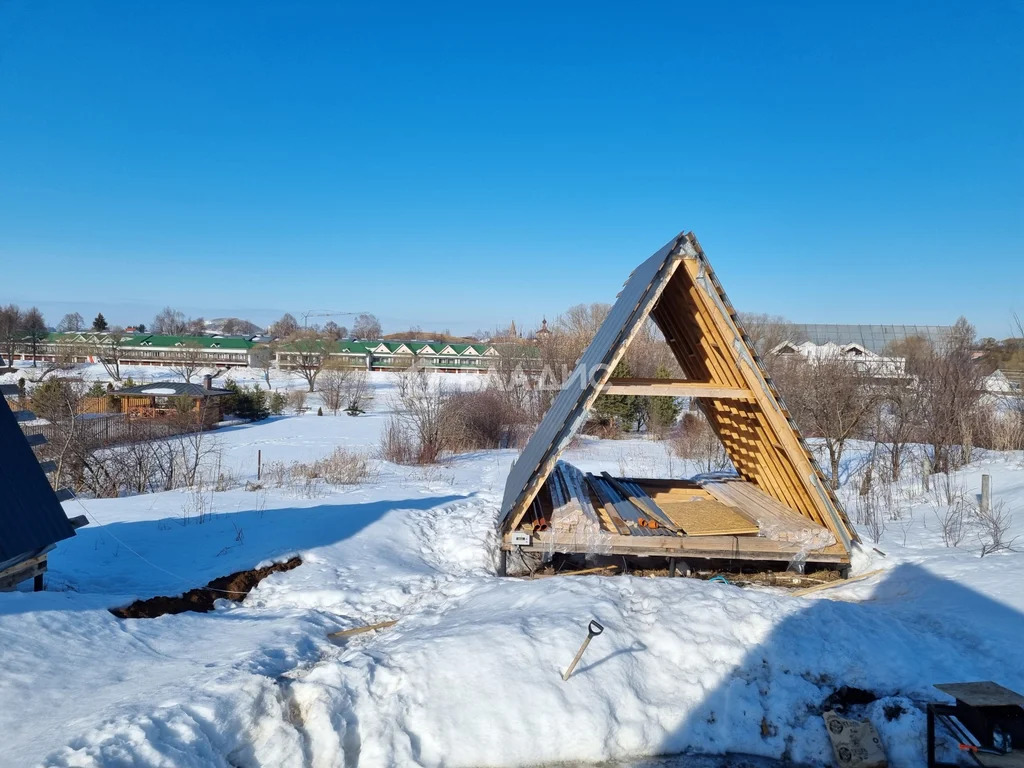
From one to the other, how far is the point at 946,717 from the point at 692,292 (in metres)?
4.35

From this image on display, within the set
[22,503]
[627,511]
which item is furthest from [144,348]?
[627,511]

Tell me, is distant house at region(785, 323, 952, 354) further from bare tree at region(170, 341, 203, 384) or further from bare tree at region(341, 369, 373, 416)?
bare tree at region(170, 341, 203, 384)

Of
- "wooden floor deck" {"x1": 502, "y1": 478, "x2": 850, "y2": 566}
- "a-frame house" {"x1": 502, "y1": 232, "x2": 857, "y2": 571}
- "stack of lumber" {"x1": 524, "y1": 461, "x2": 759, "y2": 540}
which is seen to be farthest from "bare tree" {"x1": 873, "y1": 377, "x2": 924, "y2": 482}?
"wooden floor deck" {"x1": 502, "y1": 478, "x2": 850, "y2": 566}

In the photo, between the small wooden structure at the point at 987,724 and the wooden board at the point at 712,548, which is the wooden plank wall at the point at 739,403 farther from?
the small wooden structure at the point at 987,724

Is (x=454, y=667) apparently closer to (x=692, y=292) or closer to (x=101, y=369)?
(x=692, y=292)

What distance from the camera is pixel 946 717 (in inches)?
164

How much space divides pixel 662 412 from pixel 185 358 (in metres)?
56.0

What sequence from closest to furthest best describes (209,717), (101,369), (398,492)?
(209,717), (398,492), (101,369)

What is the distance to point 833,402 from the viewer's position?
15.2 metres

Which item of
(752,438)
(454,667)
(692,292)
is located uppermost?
(692,292)

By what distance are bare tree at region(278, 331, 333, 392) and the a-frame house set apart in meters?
50.7

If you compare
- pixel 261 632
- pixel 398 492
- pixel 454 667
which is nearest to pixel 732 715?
pixel 454 667

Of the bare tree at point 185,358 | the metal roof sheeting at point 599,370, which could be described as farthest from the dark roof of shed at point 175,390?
the metal roof sheeting at point 599,370

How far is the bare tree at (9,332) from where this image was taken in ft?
193
